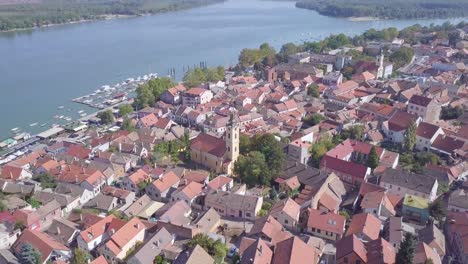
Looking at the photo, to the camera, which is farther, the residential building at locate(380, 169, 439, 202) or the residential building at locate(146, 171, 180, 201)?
the residential building at locate(146, 171, 180, 201)

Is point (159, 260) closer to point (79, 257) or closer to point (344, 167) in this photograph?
point (79, 257)

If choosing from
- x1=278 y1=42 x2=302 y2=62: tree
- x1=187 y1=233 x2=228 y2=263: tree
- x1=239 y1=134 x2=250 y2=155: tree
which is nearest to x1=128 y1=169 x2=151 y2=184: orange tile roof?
x1=239 y1=134 x2=250 y2=155: tree

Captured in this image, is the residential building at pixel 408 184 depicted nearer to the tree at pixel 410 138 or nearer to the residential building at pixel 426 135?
the tree at pixel 410 138

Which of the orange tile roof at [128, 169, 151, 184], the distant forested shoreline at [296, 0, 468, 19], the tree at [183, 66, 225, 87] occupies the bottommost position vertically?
the orange tile roof at [128, 169, 151, 184]

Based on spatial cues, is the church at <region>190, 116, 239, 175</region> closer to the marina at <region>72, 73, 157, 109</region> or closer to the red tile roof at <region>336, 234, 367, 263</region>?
the red tile roof at <region>336, 234, 367, 263</region>

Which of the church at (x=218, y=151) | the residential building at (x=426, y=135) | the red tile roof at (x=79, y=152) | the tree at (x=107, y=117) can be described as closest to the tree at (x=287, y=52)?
the tree at (x=107, y=117)

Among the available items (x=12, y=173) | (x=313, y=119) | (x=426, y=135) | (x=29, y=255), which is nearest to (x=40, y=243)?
(x=29, y=255)
